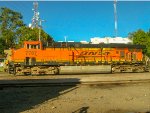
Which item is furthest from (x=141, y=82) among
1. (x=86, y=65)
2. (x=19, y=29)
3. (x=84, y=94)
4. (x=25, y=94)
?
(x=19, y=29)

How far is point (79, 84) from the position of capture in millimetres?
18703

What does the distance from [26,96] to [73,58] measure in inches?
598

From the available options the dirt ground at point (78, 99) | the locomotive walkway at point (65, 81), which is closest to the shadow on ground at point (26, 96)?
the dirt ground at point (78, 99)

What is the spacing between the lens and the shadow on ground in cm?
1232

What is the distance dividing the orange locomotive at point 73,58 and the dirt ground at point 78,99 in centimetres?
1061

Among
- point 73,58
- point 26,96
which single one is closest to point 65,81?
point 26,96

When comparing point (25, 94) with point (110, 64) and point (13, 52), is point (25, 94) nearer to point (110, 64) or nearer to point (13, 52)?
point (13, 52)

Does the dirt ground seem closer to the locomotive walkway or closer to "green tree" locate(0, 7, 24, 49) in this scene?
the locomotive walkway

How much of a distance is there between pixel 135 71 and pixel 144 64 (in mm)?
1331

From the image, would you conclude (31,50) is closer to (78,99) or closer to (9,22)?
(78,99)

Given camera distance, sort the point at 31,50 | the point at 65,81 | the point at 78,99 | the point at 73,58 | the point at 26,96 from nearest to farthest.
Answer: the point at 78,99 < the point at 26,96 < the point at 65,81 < the point at 31,50 < the point at 73,58

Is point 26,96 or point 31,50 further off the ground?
point 31,50

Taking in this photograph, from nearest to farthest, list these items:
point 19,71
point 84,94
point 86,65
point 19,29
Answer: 1. point 84,94
2. point 19,71
3. point 86,65
4. point 19,29

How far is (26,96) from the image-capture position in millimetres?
15031
